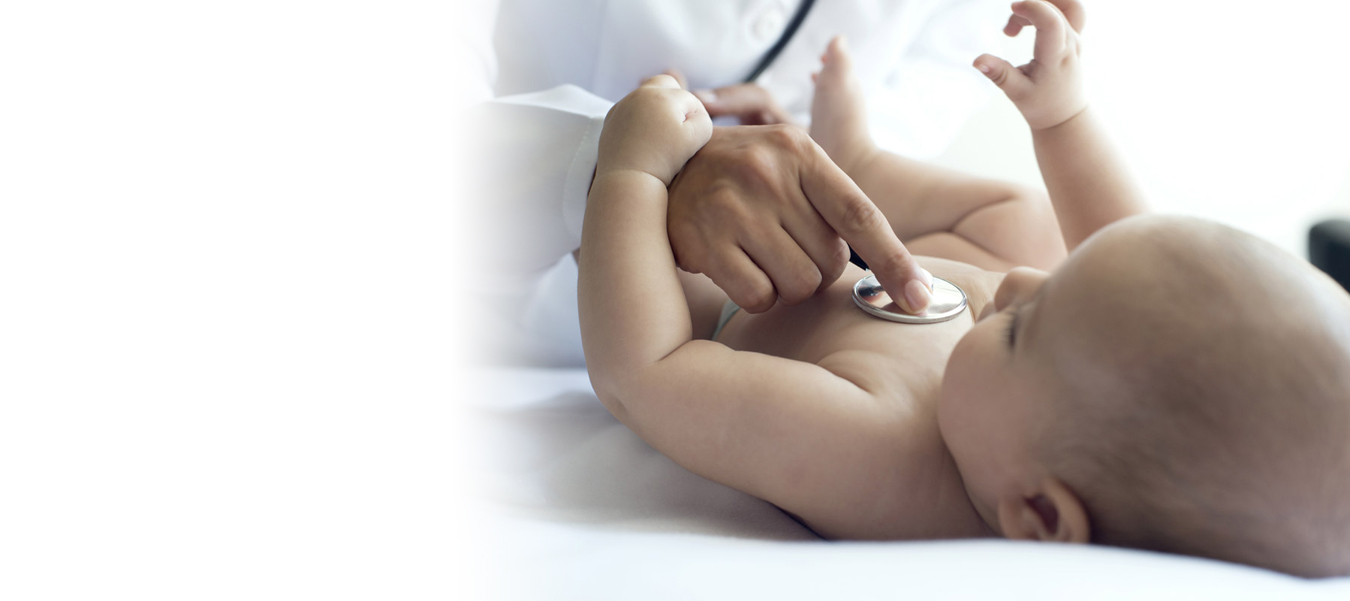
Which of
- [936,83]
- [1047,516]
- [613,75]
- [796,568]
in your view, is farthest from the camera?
[936,83]

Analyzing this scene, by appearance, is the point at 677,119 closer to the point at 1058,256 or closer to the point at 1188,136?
the point at 1058,256

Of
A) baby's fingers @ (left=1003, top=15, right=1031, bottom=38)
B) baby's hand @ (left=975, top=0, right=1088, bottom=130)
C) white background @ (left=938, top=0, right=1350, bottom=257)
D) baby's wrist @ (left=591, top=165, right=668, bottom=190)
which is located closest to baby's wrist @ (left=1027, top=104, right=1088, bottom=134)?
baby's hand @ (left=975, top=0, right=1088, bottom=130)

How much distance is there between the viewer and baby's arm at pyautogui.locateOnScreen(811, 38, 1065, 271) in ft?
2.76

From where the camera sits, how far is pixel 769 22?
1.03 metres

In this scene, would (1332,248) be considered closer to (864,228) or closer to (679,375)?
(864,228)

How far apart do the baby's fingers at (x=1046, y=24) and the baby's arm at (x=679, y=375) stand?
0.38 m

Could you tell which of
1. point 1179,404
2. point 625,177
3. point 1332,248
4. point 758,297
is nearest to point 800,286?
point 758,297

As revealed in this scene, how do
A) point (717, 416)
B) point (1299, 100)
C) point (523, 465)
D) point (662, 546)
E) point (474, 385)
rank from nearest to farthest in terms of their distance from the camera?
point (662, 546)
point (717, 416)
point (523, 465)
point (474, 385)
point (1299, 100)

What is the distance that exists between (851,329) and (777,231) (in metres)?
0.10

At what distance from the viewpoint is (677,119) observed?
64cm

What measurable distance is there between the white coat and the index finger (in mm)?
258

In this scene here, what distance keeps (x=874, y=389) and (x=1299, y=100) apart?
56.2 inches

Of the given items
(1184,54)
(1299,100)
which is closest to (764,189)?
(1184,54)

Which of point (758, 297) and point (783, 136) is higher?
point (783, 136)
